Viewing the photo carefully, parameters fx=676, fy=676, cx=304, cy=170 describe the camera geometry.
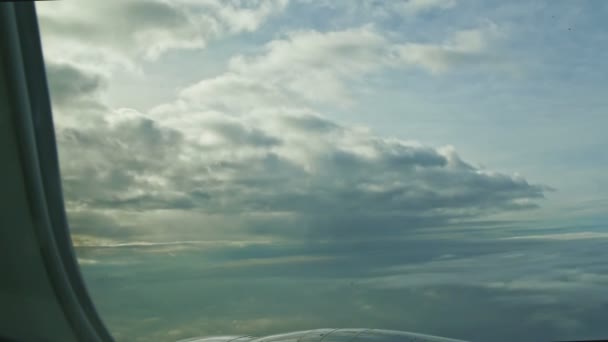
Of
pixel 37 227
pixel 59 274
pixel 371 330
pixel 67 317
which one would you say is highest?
pixel 37 227

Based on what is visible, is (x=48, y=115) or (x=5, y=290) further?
(x=48, y=115)

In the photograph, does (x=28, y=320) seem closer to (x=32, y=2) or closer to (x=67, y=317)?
(x=67, y=317)

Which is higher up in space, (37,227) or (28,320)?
(37,227)

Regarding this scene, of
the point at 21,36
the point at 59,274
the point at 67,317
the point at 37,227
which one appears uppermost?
the point at 21,36

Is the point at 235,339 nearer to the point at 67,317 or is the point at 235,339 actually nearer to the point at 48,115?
the point at 67,317

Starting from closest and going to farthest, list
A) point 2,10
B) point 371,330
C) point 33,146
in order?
point 371,330
point 2,10
point 33,146

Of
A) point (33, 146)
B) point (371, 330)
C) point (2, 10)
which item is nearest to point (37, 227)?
point (33, 146)

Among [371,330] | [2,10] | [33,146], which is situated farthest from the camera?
[33,146]

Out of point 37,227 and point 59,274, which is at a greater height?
point 37,227

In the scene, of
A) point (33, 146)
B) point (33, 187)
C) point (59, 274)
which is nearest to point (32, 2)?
point (33, 146)
